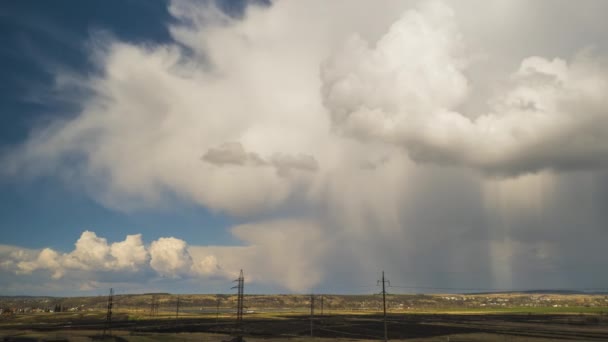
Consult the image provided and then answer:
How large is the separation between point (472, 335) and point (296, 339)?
47961mm

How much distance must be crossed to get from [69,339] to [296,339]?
5315cm

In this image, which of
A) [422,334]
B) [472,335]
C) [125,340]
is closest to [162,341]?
[125,340]

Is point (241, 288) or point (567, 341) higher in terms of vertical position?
point (241, 288)

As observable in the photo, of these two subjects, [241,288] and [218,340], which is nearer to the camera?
[218,340]

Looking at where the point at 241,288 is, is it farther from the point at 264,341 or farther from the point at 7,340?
the point at 7,340

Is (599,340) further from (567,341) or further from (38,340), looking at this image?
(38,340)

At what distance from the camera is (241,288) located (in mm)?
115188

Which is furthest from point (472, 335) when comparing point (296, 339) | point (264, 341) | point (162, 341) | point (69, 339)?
point (69, 339)

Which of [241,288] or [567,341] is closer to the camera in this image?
[567,341]

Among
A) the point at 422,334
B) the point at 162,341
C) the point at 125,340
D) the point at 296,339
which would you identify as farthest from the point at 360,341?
the point at 125,340

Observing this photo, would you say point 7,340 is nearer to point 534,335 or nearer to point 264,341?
point 264,341

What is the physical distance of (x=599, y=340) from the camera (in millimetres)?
105125

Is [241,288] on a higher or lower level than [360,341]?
higher

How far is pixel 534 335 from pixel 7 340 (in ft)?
423
